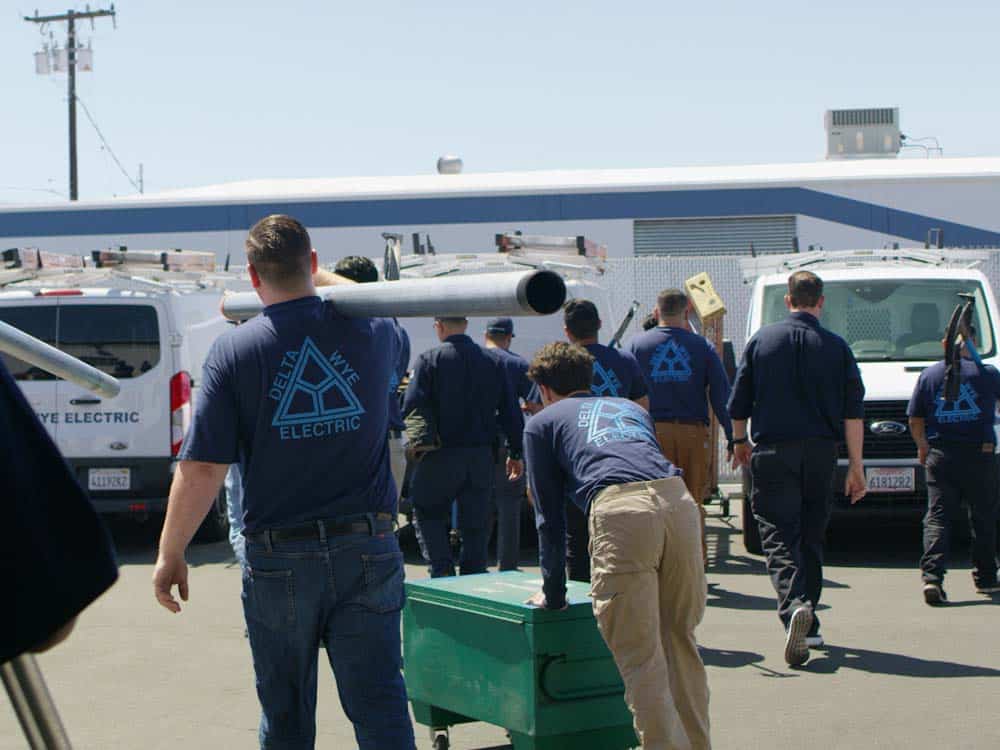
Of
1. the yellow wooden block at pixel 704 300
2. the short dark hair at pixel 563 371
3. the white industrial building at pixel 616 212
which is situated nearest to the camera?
the short dark hair at pixel 563 371

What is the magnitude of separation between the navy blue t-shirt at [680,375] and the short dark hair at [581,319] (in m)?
1.65

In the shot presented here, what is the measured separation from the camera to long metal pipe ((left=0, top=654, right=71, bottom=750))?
6.21 feet

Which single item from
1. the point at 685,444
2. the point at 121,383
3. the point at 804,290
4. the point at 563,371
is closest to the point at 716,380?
the point at 685,444

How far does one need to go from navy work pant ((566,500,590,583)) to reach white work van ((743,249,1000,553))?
3595mm

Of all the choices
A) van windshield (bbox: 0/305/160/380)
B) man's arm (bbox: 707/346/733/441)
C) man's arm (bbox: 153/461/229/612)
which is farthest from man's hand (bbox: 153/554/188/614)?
van windshield (bbox: 0/305/160/380)

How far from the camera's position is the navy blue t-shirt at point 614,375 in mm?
8523

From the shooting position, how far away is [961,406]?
9.30 m

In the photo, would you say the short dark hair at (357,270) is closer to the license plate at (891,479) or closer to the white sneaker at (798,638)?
the white sneaker at (798,638)

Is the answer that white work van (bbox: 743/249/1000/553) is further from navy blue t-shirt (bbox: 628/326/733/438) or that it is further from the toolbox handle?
the toolbox handle

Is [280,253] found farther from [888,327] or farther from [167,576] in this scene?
[888,327]

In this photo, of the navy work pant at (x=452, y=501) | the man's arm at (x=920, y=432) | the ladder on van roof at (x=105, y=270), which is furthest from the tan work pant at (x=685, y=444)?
the ladder on van roof at (x=105, y=270)

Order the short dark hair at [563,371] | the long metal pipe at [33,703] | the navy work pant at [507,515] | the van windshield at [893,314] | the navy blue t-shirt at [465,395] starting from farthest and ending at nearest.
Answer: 1. the van windshield at [893,314]
2. the navy work pant at [507,515]
3. the navy blue t-shirt at [465,395]
4. the short dark hair at [563,371]
5. the long metal pipe at [33,703]

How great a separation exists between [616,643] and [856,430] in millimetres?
3164

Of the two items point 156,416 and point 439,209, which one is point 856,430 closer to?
point 156,416
